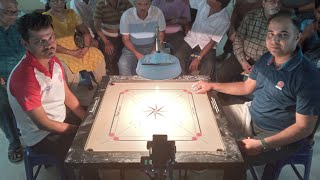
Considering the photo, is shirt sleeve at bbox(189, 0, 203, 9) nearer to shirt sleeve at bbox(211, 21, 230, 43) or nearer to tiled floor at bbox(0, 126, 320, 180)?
shirt sleeve at bbox(211, 21, 230, 43)

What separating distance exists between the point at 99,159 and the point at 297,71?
5.13ft

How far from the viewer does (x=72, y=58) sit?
13.5 ft

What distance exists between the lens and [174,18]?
4688 millimetres

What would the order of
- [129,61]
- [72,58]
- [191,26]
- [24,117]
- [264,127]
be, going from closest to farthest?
[24,117] → [264,127] → [72,58] → [129,61] → [191,26]

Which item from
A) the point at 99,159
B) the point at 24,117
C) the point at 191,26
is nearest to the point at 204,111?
the point at 99,159

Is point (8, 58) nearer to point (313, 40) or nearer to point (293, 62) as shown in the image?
point (293, 62)

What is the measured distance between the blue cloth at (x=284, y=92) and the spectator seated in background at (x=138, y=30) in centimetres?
174

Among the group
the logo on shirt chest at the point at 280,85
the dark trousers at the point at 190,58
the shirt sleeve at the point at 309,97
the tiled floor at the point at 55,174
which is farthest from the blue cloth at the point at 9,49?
the shirt sleeve at the point at 309,97

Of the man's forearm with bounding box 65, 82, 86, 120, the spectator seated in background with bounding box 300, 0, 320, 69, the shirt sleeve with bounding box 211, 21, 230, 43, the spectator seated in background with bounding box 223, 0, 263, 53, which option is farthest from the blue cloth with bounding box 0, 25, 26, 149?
the spectator seated in background with bounding box 300, 0, 320, 69

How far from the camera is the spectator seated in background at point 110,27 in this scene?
177 inches

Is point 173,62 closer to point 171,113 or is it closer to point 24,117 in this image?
point 171,113

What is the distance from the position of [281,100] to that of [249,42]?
1627mm

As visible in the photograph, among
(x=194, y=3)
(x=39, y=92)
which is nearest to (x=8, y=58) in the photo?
(x=39, y=92)

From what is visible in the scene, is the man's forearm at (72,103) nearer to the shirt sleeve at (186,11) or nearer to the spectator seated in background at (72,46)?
the spectator seated in background at (72,46)
